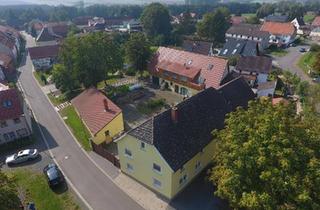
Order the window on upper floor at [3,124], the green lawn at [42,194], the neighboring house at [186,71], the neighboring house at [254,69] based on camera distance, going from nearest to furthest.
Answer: the green lawn at [42,194]
the window on upper floor at [3,124]
the neighboring house at [186,71]
the neighboring house at [254,69]

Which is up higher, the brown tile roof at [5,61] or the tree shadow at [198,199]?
the brown tile roof at [5,61]

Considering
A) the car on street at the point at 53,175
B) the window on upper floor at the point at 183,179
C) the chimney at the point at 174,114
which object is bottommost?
the car on street at the point at 53,175

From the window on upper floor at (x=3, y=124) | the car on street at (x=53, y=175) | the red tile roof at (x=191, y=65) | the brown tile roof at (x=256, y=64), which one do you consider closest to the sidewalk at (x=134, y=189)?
the car on street at (x=53, y=175)

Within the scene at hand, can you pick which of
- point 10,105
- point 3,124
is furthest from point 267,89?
point 3,124

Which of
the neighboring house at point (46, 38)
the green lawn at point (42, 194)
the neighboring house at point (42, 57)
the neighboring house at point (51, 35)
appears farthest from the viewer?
the neighboring house at point (51, 35)

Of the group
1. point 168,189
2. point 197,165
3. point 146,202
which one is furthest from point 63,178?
point 197,165

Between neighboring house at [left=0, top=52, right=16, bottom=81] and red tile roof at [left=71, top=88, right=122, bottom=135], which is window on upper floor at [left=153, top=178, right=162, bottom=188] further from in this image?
neighboring house at [left=0, top=52, right=16, bottom=81]

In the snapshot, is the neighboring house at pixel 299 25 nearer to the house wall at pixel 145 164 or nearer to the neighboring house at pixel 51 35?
the neighboring house at pixel 51 35
